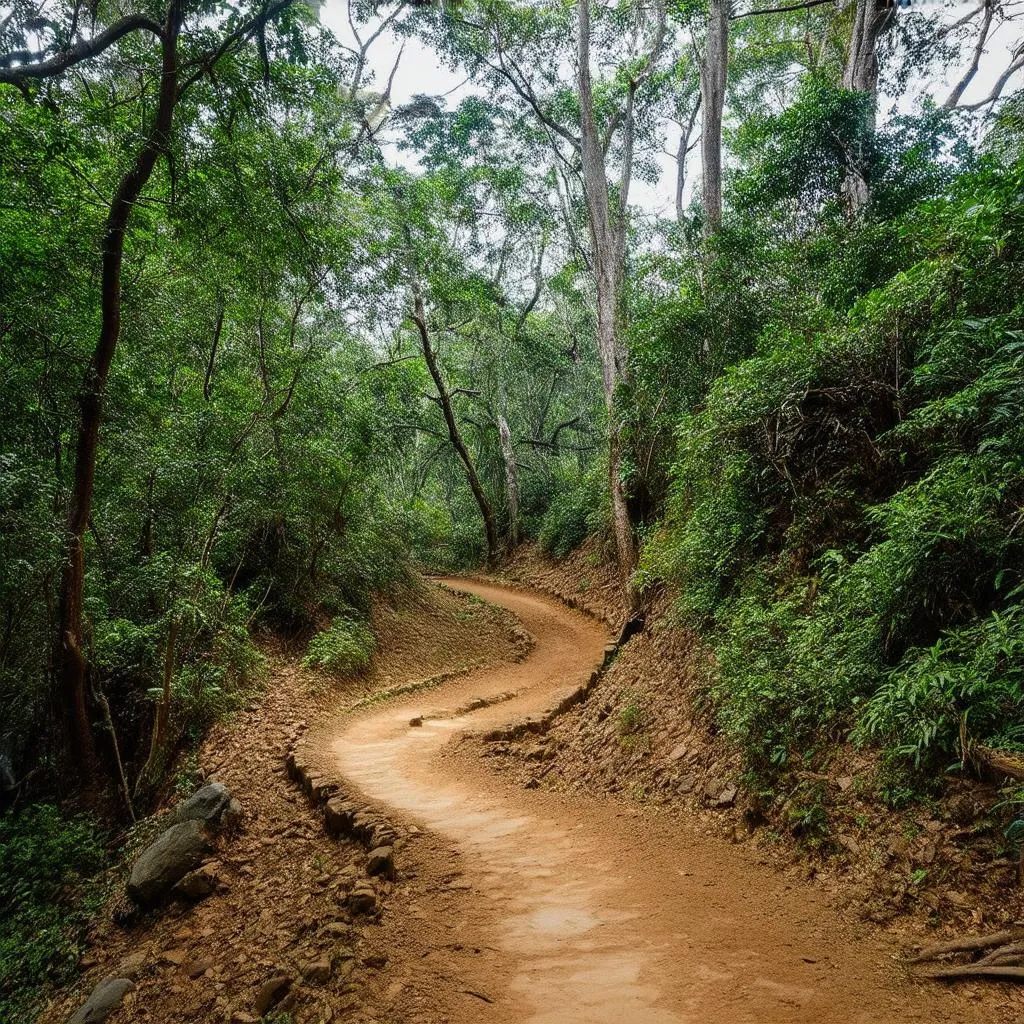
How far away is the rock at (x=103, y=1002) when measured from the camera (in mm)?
4070

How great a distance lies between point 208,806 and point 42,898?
2.36 metres

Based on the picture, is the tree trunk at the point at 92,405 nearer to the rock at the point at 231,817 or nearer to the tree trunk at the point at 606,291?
the rock at the point at 231,817

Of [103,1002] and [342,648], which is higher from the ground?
[342,648]

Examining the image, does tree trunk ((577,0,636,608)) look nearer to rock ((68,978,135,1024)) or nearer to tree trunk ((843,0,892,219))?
tree trunk ((843,0,892,219))

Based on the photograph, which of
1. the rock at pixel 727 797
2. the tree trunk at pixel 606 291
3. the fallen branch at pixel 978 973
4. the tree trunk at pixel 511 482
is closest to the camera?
the fallen branch at pixel 978 973

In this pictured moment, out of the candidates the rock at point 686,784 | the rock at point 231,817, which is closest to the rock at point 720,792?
the rock at point 686,784

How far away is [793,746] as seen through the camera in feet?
13.5

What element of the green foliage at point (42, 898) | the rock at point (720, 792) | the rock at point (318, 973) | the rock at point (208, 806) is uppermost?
the rock at point (720, 792)

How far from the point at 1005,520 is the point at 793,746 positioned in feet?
6.84

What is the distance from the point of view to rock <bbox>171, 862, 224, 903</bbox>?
16.4 ft

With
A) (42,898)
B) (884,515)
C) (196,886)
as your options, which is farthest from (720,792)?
(42,898)

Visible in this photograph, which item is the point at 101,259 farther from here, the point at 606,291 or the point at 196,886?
the point at 606,291

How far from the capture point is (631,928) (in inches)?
124

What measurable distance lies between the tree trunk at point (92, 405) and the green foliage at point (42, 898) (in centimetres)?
80
